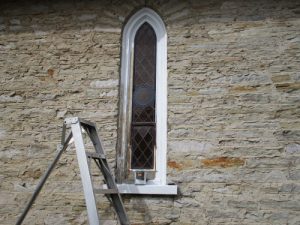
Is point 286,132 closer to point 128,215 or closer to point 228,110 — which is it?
point 228,110

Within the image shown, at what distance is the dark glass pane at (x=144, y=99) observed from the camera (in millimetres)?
4602

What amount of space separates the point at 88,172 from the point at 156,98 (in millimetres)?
1584

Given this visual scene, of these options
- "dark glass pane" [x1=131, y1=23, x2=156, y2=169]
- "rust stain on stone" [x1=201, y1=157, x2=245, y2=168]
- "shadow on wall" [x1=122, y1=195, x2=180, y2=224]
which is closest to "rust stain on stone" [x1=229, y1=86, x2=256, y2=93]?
"rust stain on stone" [x1=201, y1=157, x2=245, y2=168]

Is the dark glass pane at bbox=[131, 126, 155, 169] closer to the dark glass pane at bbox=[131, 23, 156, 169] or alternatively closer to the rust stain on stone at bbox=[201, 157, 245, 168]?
the dark glass pane at bbox=[131, 23, 156, 169]

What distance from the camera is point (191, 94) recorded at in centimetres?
452

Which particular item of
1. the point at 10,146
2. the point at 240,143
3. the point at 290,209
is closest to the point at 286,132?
the point at 240,143

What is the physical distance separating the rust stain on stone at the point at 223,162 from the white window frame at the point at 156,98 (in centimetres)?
44

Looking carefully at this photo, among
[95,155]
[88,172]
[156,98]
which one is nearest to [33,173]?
[95,155]

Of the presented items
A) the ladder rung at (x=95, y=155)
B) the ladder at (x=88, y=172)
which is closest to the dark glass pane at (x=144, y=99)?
the ladder at (x=88, y=172)

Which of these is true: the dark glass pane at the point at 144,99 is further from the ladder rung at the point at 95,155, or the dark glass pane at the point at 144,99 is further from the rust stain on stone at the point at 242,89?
the rust stain on stone at the point at 242,89

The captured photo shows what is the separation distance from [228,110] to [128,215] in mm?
1616

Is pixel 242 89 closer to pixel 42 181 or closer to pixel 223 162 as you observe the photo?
pixel 223 162

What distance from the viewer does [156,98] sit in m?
4.71

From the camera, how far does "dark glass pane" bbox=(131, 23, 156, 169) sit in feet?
15.1
